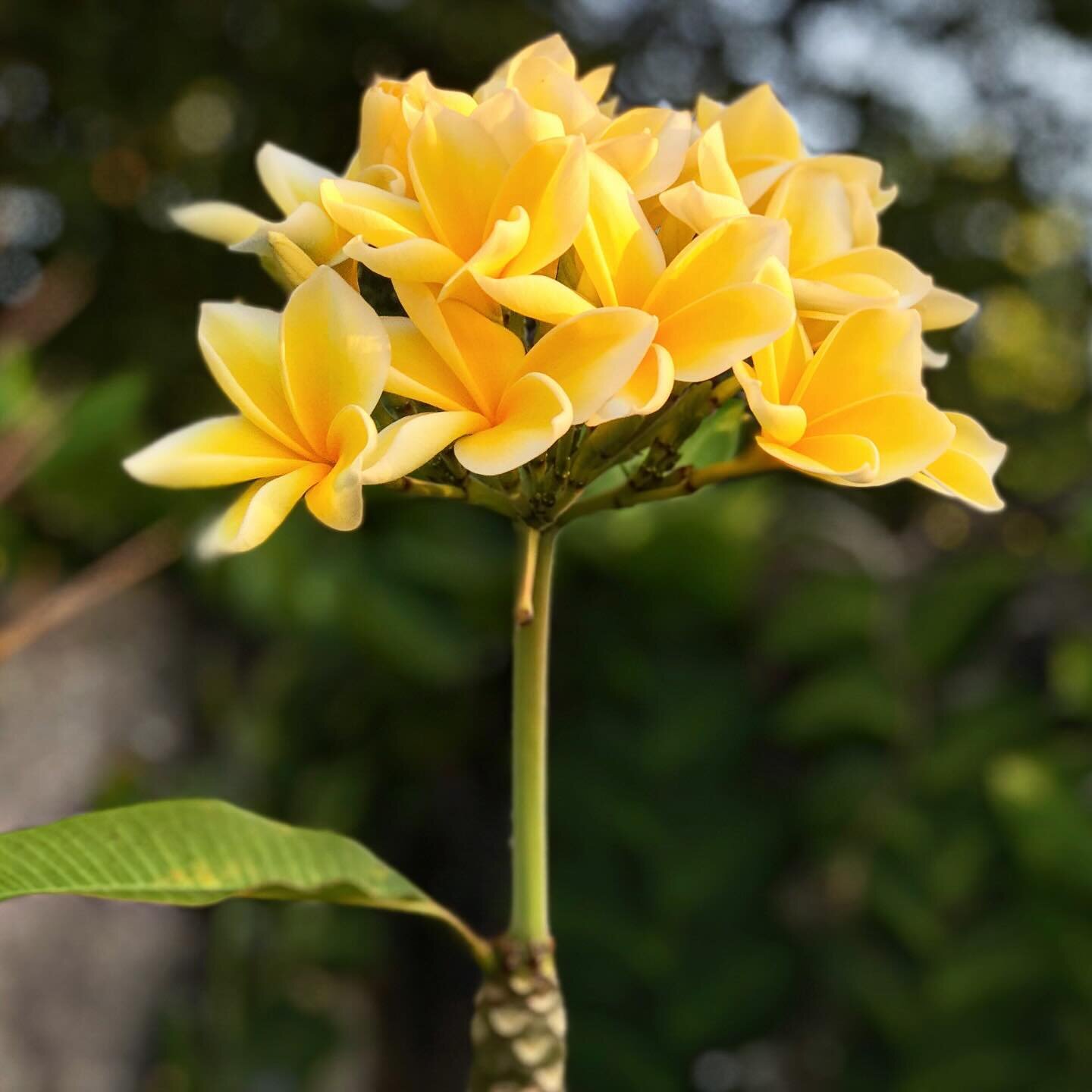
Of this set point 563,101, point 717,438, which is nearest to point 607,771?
point 717,438

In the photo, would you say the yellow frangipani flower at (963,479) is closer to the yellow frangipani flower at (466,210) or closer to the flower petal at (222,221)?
the yellow frangipani flower at (466,210)

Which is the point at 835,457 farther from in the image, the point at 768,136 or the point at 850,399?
the point at 768,136

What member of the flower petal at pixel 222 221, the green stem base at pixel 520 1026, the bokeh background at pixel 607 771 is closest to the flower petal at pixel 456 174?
the flower petal at pixel 222 221

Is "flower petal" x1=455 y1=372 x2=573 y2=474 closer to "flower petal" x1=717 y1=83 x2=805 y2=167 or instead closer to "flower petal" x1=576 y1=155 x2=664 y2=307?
"flower petal" x1=576 y1=155 x2=664 y2=307

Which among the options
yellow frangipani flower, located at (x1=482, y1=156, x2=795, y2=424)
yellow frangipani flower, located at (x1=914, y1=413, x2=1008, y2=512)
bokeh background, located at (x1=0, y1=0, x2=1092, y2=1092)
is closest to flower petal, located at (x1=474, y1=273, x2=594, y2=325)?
yellow frangipani flower, located at (x1=482, y1=156, x2=795, y2=424)

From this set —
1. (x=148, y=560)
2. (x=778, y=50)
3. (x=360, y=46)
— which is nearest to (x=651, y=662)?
(x=148, y=560)

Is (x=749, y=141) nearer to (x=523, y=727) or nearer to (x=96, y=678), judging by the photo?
(x=523, y=727)
